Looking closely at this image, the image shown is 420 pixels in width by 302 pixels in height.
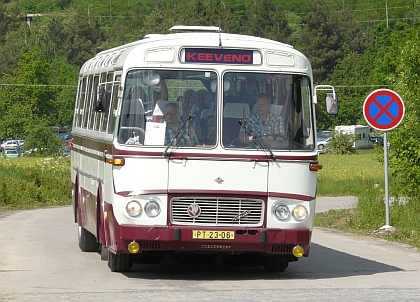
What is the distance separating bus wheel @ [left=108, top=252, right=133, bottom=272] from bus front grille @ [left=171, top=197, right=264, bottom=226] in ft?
4.14

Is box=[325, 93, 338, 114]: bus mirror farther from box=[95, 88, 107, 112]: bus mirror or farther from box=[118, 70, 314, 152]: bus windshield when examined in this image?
box=[95, 88, 107, 112]: bus mirror

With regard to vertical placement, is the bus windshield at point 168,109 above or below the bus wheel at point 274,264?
above

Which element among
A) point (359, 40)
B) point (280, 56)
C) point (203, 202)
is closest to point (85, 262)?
point (203, 202)

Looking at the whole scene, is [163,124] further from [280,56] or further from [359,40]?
[359,40]

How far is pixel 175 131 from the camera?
12781 millimetres

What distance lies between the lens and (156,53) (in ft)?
42.8

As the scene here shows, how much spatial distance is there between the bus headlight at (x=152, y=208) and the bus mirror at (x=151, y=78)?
1.45m

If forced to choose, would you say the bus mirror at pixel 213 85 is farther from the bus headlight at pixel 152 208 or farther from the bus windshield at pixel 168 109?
the bus headlight at pixel 152 208

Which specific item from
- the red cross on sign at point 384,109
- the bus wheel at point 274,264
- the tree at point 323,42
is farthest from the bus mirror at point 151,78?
the tree at point 323,42

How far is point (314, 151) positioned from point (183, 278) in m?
2.26

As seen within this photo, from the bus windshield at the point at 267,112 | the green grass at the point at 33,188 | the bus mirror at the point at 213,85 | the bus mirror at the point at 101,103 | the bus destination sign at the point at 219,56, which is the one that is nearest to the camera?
the bus windshield at the point at 267,112

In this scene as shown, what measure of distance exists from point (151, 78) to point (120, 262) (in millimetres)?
2421

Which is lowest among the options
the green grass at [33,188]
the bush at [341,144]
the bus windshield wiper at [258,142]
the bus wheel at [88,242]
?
the bush at [341,144]

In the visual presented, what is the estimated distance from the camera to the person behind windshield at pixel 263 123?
12891 mm
